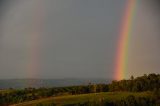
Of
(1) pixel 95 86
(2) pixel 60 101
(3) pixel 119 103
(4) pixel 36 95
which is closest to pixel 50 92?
(4) pixel 36 95

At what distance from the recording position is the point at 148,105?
145625mm

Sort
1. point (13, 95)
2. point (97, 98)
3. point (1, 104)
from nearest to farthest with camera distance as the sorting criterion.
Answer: point (97, 98), point (1, 104), point (13, 95)

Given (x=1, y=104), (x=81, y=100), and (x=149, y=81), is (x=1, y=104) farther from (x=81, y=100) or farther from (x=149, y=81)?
(x=149, y=81)

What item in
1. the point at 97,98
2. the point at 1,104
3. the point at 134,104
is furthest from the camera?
the point at 1,104

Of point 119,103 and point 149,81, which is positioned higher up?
point 149,81

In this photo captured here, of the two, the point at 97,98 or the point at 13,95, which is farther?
the point at 13,95

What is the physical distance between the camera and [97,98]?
502 ft

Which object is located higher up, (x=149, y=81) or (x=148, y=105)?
(x=149, y=81)

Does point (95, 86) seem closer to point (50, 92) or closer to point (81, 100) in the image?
point (50, 92)

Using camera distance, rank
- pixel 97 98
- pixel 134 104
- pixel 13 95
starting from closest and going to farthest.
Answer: pixel 134 104
pixel 97 98
pixel 13 95

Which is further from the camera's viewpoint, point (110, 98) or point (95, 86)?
point (95, 86)

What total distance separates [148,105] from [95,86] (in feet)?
172

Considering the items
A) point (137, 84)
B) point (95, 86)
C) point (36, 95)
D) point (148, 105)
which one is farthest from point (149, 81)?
point (36, 95)

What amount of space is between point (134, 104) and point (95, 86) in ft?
176
